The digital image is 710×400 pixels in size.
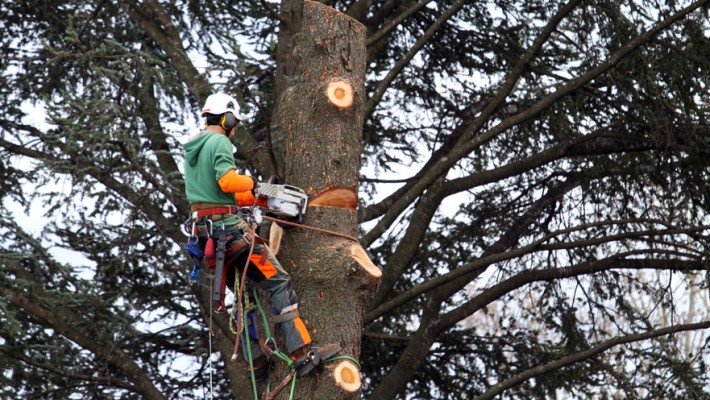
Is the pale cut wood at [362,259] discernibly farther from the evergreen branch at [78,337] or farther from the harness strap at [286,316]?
the evergreen branch at [78,337]

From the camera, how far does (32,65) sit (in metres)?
10.2

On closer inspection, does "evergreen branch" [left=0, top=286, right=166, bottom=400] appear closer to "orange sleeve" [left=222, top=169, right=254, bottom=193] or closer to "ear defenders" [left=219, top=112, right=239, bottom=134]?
"ear defenders" [left=219, top=112, right=239, bottom=134]

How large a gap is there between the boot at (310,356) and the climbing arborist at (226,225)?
1 cm

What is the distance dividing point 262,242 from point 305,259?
269 mm

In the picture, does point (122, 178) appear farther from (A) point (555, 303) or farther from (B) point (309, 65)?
(A) point (555, 303)

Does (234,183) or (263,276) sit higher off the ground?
(234,183)

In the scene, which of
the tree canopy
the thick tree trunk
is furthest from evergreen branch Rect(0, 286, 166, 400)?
the thick tree trunk

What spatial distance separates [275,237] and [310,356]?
31.4 inches

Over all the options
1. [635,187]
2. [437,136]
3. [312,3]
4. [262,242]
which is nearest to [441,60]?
[437,136]

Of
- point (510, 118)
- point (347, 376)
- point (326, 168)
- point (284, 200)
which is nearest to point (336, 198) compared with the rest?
point (326, 168)

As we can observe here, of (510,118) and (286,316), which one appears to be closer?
Result: (286,316)

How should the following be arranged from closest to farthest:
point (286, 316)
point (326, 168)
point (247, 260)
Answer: point (286, 316), point (247, 260), point (326, 168)

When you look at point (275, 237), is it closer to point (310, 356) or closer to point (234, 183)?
point (234, 183)

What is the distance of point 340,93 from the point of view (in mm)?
5586
